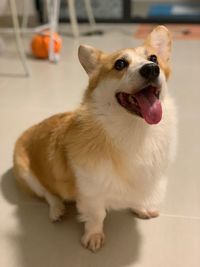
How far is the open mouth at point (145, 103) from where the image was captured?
1.16m

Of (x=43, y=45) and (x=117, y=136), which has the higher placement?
(x=117, y=136)

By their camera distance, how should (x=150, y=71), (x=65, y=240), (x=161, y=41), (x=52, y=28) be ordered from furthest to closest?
1. (x=52, y=28)
2. (x=65, y=240)
3. (x=161, y=41)
4. (x=150, y=71)

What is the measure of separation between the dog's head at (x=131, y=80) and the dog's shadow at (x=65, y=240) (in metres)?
0.51

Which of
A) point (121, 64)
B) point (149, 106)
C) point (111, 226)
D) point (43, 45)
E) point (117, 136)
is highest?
point (121, 64)

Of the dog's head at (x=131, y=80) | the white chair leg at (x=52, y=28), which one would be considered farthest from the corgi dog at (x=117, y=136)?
the white chair leg at (x=52, y=28)

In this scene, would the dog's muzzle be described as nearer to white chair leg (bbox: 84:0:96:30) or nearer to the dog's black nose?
the dog's black nose

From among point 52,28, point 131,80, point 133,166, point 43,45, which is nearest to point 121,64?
point 131,80

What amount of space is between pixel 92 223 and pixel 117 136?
367 mm

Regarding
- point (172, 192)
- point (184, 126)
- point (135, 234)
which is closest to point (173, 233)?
point (135, 234)

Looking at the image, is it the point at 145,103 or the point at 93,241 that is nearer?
the point at 145,103

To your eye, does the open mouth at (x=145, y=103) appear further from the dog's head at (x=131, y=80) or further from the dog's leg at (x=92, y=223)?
the dog's leg at (x=92, y=223)

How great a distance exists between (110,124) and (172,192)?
59 centimetres

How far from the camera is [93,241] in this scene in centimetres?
139

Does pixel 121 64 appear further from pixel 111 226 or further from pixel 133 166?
pixel 111 226
